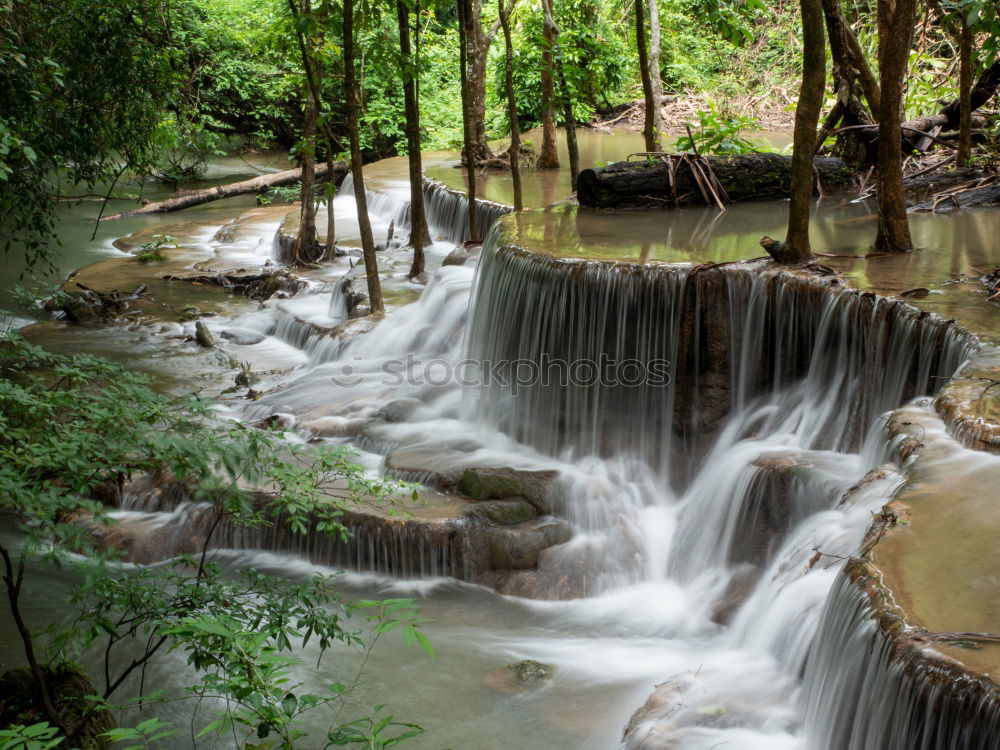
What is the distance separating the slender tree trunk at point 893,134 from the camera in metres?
7.86

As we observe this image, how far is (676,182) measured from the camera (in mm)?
11875

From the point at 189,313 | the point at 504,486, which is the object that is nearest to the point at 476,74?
the point at 189,313

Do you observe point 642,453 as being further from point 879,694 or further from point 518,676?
point 879,694

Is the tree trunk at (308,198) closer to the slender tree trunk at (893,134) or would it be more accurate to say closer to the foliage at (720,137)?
the foliage at (720,137)

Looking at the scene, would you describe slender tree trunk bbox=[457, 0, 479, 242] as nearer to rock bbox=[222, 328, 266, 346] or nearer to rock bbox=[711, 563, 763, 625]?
rock bbox=[222, 328, 266, 346]

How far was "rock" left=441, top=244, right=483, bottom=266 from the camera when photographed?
1291 cm

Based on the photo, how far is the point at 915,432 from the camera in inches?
222

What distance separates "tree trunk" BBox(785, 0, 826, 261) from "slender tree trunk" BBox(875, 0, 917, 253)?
2.06 feet

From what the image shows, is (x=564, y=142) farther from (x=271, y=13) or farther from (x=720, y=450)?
(x=720, y=450)

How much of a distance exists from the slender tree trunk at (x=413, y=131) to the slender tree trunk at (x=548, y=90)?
1.92 meters

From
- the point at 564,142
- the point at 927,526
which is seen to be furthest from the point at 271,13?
the point at 927,526

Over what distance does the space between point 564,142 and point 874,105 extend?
9.89 meters

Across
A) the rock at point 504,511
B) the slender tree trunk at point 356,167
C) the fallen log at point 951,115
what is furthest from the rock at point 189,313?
the fallen log at point 951,115

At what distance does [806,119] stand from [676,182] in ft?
13.3
